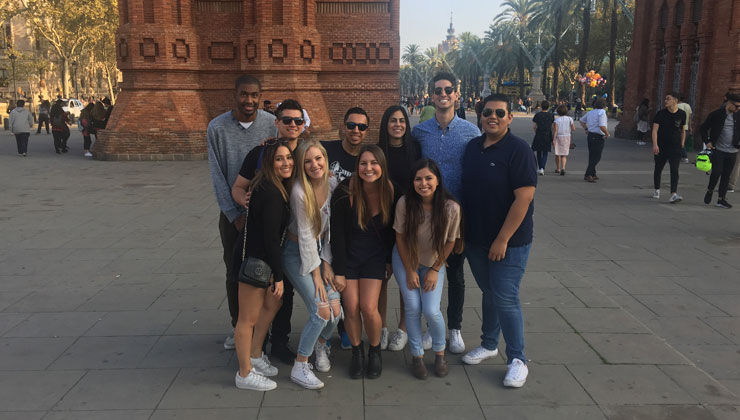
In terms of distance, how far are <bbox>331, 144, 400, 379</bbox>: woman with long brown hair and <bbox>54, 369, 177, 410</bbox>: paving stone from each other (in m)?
1.27

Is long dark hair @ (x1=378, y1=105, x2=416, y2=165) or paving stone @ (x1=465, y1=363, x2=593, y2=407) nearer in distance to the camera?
paving stone @ (x1=465, y1=363, x2=593, y2=407)

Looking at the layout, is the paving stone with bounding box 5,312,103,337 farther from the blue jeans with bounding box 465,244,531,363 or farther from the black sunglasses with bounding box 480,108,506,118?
the black sunglasses with bounding box 480,108,506,118

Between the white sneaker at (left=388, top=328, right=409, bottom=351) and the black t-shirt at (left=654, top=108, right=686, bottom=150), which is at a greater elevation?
the black t-shirt at (left=654, top=108, right=686, bottom=150)

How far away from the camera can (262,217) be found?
11.5ft

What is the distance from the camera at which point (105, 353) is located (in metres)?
4.34

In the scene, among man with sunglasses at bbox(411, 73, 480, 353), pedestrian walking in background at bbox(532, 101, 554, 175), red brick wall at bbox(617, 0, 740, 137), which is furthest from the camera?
red brick wall at bbox(617, 0, 740, 137)

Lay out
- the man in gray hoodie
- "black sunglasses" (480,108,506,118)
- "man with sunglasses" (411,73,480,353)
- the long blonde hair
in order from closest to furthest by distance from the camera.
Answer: the long blonde hair → "black sunglasses" (480,108,506,118) → "man with sunglasses" (411,73,480,353) → the man in gray hoodie

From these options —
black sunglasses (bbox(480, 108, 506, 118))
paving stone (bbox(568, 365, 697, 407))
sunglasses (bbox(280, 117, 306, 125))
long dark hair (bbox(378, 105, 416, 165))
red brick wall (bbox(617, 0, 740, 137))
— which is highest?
red brick wall (bbox(617, 0, 740, 137))

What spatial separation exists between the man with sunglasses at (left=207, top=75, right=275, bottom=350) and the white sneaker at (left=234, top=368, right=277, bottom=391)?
584 millimetres

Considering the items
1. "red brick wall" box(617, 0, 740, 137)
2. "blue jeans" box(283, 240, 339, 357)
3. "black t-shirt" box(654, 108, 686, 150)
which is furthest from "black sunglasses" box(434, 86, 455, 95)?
"red brick wall" box(617, 0, 740, 137)

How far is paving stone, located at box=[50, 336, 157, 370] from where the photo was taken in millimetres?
4145

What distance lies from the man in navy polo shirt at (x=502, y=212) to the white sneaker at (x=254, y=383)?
1.53 m

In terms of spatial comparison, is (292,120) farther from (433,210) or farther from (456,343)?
(456,343)

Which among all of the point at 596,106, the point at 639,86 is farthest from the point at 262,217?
the point at 639,86
